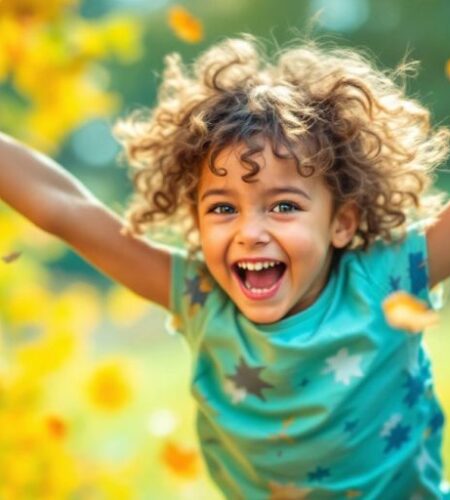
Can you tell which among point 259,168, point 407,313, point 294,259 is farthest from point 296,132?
point 407,313

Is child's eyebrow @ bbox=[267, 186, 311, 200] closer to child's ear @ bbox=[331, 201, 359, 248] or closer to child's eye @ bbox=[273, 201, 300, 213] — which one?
child's eye @ bbox=[273, 201, 300, 213]

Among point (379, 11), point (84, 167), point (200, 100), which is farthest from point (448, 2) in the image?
point (200, 100)

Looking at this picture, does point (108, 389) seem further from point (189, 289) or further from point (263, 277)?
point (263, 277)

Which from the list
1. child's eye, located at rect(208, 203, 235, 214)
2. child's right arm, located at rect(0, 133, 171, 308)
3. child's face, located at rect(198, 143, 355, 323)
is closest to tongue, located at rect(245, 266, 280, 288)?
child's face, located at rect(198, 143, 355, 323)

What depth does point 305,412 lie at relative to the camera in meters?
2.04

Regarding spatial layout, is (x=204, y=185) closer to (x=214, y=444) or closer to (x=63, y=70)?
(x=214, y=444)

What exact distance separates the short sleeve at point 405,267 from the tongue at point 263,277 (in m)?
0.16

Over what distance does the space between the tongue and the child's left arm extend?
0.26m

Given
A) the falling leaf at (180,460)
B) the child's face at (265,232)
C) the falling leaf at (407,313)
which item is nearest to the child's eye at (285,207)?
the child's face at (265,232)

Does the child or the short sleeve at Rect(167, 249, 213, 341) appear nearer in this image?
the child

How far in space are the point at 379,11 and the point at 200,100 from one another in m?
6.71

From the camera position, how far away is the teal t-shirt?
203 cm

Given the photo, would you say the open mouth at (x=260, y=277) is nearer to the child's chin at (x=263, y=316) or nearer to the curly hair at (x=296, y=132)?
the child's chin at (x=263, y=316)

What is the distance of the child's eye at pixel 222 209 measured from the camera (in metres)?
2.02
